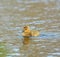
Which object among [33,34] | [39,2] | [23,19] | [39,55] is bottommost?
[39,55]

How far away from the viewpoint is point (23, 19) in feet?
47.0

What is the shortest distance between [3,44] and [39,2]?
6.37 meters

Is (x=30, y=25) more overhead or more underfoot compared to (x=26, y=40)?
more overhead

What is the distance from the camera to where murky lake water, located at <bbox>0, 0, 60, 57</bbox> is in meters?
10.9

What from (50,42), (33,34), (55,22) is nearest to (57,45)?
(50,42)

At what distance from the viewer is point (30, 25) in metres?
13.5

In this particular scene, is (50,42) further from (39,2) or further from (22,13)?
(39,2)

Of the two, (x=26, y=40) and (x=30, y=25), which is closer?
(x=26, y=40)

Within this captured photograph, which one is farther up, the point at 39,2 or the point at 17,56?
the point at 39,2

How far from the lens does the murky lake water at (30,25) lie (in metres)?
10.9

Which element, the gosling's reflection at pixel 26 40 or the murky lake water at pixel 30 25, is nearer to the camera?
the murky lake water at pixel 30 25

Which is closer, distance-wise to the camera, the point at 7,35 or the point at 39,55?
the point at 39,55

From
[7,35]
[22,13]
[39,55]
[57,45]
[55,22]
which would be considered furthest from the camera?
[22,13]

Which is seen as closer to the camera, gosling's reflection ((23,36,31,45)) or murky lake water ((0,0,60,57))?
murky lake water ((0,0,60,57))
